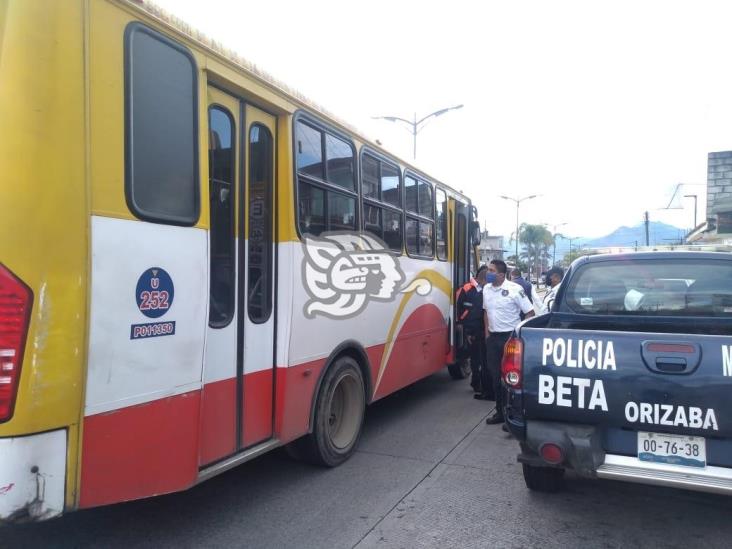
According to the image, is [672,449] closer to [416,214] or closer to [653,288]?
[653,288]

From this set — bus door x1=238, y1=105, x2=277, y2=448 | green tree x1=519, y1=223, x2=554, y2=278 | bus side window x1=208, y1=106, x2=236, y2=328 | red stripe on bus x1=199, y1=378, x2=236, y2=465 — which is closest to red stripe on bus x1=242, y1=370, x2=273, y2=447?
bus door x1=238, y1=105, x2=277, y2=448

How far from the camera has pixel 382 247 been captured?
6.05 metres

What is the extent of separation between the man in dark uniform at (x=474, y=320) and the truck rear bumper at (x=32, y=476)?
5912mm

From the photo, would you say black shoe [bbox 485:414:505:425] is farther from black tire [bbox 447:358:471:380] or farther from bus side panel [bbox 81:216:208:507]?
bus side panel [bbox 81:216:208:507]

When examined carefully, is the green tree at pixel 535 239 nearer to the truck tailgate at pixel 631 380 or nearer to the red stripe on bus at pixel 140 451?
the truck tailgate at pixel 631 380

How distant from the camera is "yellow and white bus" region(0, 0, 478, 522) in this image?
8.39 ft

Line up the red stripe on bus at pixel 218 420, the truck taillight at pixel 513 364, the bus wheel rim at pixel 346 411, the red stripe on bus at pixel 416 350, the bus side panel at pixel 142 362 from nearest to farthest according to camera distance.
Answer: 1. the bus side panel at pixel 142 362
2. the red stripe on bus at pixel 218 420
3. the truck taillight at pixel 513 364
4. the bus wheel rim at pixel 346 411
5. the red stripe on bus at pixel 416 350

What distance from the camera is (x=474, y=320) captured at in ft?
25.7

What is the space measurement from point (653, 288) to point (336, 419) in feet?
9.69

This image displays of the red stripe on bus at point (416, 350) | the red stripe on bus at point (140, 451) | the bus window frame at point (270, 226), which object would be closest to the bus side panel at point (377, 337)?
the red stripe on bus at point (416, 350)

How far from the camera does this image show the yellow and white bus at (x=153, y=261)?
2.56m

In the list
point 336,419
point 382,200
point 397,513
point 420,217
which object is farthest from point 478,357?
point 397,513

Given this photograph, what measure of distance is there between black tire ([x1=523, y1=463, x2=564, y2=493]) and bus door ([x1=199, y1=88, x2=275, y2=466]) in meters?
2.02

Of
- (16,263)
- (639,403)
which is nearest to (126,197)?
(16,263)
